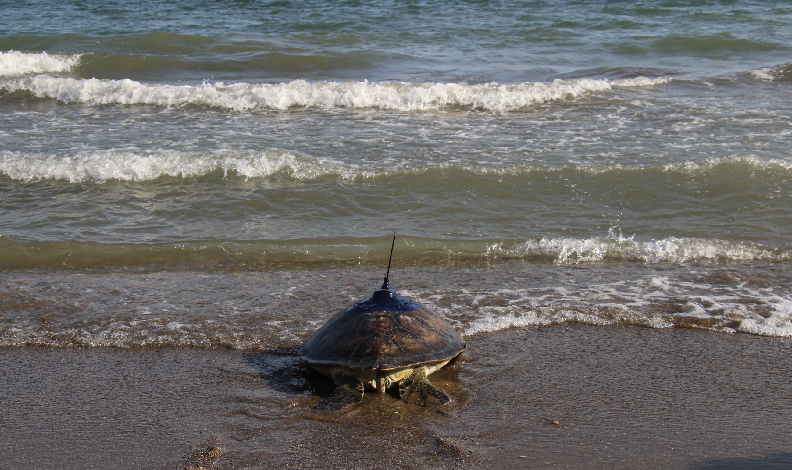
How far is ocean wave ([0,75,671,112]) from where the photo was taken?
35.8 ft

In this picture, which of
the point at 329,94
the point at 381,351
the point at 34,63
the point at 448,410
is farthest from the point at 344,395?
the point at 34,63

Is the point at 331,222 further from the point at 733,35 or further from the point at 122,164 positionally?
the point at 733,35

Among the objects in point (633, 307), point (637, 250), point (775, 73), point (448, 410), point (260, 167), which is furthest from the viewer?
point (775, 73)

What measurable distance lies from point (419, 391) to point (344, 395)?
1.25 ft

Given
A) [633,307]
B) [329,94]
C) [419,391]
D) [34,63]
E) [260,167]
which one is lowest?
[633,307]

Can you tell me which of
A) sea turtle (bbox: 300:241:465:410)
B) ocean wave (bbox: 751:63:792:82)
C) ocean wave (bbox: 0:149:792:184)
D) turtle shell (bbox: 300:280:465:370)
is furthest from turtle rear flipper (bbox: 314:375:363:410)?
ocean wave (bbox: 751:63:792:82)

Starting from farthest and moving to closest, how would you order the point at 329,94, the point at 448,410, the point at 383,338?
the point at 329,94
the point at 383,338
the point at 448,410

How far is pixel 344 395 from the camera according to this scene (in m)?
3.40

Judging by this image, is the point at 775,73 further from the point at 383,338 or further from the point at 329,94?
the point at 383,338

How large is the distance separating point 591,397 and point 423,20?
55.7ft

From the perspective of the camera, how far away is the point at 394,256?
18.8 feet

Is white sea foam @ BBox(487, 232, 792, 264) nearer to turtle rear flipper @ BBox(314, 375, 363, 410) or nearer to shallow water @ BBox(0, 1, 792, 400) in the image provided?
shallow water @ BBox(0, 1, 792, 400)

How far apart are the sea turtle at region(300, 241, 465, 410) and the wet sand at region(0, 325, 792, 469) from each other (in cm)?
10

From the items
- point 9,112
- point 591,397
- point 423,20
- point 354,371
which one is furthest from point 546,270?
point 423,20
